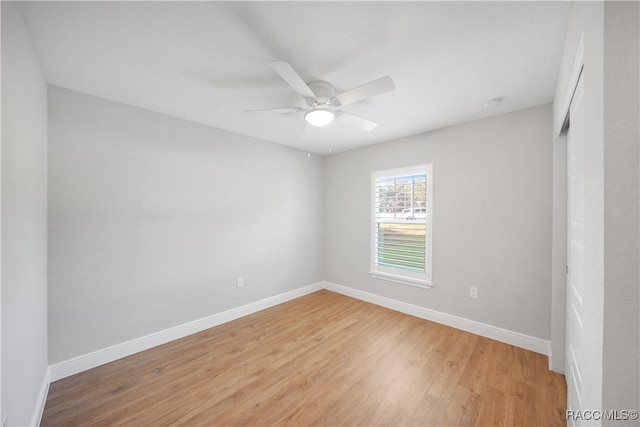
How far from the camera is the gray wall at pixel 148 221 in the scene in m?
2.03

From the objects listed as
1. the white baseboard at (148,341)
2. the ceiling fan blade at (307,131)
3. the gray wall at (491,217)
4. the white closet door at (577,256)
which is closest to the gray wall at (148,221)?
the white baseboard at (148,341)

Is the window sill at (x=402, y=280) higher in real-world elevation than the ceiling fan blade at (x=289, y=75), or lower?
lower

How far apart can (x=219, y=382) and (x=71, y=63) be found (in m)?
2.65

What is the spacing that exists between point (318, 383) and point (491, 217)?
242 centimetres

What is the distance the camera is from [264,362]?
219 cm

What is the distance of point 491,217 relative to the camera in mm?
2619

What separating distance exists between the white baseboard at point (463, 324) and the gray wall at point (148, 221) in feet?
4.85


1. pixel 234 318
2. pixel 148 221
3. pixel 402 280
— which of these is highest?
pixel 148 221

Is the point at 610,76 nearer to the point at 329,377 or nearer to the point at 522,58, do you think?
the point at 522,58

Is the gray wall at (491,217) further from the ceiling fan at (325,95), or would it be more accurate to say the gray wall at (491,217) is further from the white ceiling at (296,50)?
the ceiling fan at (325,95)

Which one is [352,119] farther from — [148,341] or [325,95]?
[148,341]

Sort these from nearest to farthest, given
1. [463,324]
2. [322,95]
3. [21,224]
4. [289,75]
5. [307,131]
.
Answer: [21,224] → [289,75] → [322,95] → [463,324] → [307,131]

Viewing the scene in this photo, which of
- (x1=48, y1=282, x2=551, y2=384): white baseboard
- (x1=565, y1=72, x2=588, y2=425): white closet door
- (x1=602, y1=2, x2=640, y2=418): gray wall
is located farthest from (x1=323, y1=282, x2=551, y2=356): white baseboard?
(x1=602, y1=2, x2=640, y2=418): gray wall

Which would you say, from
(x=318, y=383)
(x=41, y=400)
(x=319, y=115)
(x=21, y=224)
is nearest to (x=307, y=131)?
(x=319, y=115)
